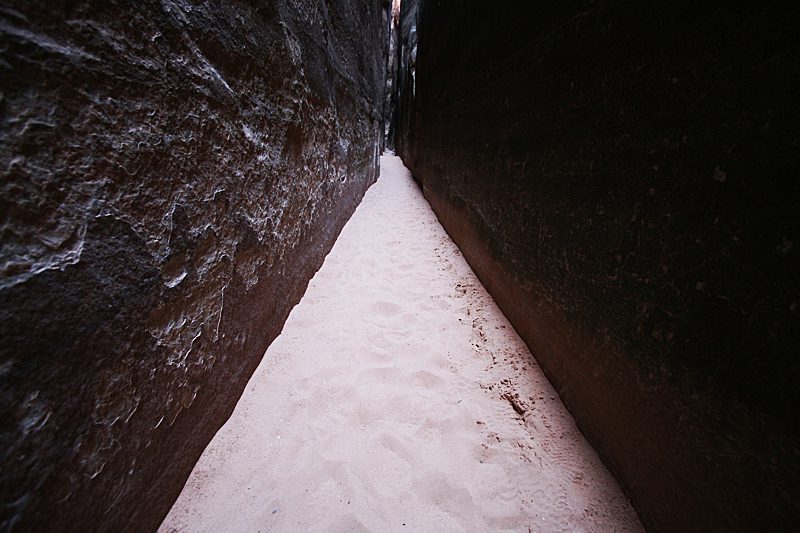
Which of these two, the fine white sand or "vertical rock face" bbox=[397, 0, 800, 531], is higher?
"vertical rock face" bbox=[397, 0, 800, 531]

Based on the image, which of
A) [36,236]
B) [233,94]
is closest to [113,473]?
[36,236]

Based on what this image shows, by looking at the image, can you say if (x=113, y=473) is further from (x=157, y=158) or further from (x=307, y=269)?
(x=307, y=269)

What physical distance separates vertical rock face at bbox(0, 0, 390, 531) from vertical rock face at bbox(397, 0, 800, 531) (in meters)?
1.45

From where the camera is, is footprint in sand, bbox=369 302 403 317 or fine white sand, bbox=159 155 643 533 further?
footprint in sand, bbox=369 302 403 317

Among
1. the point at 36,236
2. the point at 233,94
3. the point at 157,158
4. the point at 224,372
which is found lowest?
the point at 224,372

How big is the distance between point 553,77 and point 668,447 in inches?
59.5

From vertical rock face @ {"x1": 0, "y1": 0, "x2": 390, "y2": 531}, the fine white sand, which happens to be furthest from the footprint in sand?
vertical rock face @ {"x1": 0, "y1": 0, "x2": 390, "y2": 531}

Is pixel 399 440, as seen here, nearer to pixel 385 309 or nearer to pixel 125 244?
pixel 385 309

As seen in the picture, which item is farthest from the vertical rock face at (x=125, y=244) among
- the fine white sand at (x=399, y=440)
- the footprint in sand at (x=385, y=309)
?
Answer: the footprint in sand at (x=385, y=309)

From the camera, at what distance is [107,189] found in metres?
0.73

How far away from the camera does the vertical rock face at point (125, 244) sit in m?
0.59

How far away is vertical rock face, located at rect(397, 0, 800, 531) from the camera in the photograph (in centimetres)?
63

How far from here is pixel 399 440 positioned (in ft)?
3.89

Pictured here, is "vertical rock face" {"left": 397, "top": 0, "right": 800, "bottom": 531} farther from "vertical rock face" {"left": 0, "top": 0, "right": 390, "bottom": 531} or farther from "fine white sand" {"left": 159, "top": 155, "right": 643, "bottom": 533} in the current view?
"vertical rock face" {"left": 0, "top": 0, "right": 390, "bottom": 531}
